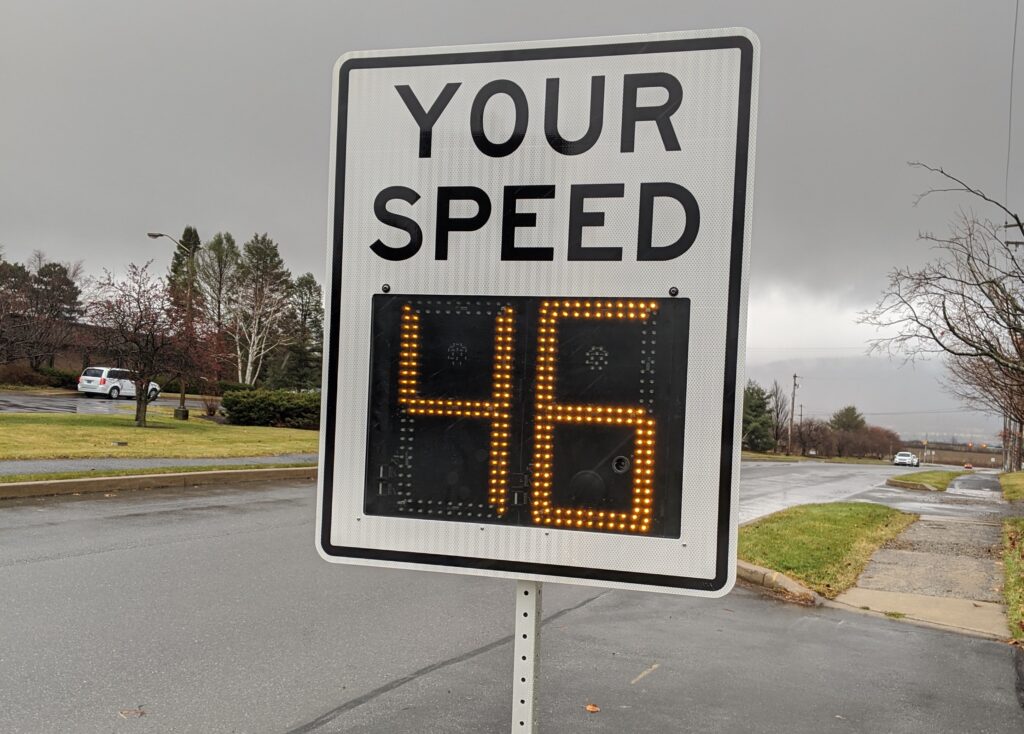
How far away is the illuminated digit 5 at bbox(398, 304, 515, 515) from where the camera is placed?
2.40 meters

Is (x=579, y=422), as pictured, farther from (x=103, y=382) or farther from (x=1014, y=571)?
(x=103, y=382)

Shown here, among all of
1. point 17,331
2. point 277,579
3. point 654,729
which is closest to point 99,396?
point 17,331

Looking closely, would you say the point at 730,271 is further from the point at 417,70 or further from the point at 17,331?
the point at 17,331

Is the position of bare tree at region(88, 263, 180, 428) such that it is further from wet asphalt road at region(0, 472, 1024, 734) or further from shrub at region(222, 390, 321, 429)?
wet asphalt road at region(0, 472, 1024, 734)

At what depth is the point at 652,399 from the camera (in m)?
2.29

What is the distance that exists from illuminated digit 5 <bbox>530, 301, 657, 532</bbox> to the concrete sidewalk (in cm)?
614

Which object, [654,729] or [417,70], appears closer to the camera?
[417,70]

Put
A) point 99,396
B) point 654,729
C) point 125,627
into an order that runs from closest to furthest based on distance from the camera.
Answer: point 654,729 < point 125,627 < point 99,396

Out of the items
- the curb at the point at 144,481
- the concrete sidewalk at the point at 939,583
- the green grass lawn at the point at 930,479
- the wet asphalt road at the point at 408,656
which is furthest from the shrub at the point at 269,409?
the wet asphalt road at the point at 408,656

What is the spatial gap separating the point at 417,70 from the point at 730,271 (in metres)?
1.08

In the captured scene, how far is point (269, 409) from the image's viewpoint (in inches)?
1359

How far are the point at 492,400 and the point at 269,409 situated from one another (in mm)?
33546

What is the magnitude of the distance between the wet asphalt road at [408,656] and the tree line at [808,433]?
199 ft

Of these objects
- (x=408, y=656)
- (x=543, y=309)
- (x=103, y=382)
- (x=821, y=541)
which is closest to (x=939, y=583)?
(x=821, y=541)
